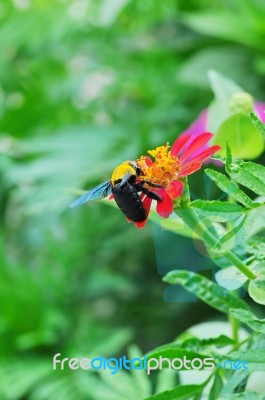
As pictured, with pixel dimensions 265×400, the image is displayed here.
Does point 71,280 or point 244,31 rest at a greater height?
point 244,31

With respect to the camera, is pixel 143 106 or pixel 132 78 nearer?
pixel 132 78

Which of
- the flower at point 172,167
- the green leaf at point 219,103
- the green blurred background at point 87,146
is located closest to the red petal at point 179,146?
the flower at point 172,167

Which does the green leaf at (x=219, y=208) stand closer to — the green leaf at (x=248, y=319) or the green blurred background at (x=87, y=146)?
the green leaf at (x=248, y=319)

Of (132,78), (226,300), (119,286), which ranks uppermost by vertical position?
(132,78)

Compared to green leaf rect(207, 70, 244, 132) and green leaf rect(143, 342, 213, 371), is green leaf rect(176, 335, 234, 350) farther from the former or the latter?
green leaf rect(207, 70, 244, 132)

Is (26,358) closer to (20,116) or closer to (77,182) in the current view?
(77,182)

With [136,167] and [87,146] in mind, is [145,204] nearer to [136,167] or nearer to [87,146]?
[136,167]

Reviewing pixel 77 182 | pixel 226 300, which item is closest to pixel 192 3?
pixel 77 182

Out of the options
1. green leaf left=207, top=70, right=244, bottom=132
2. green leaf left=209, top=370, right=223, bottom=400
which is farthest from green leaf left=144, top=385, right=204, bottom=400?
green leaf left=207, top=70, right=244, bottom=132
